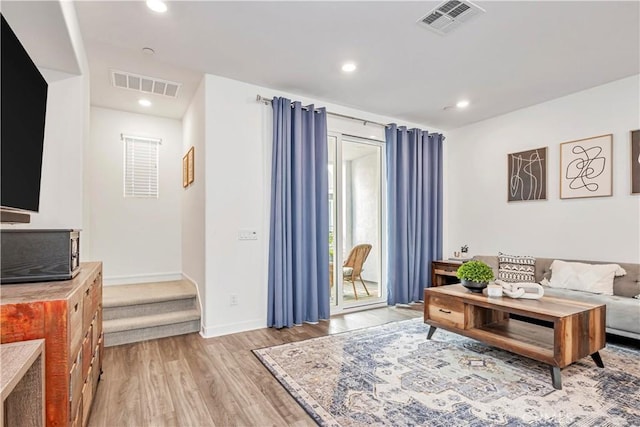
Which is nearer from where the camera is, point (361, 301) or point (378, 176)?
point (361, 301)

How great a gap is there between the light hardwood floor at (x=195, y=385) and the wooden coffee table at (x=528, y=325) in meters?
1.26

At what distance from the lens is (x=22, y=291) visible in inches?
55.5

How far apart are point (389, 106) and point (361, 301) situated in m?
2.69

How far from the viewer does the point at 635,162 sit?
352 cm

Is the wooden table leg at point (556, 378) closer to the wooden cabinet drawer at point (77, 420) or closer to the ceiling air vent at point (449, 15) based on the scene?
the ceiling air vent at point (449, 15)

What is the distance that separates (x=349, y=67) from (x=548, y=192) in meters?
3.01

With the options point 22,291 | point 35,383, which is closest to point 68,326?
point 35,383

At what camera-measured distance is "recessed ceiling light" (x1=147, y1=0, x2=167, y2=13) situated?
2.35 meters

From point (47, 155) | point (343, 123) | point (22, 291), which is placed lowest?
point (22, 291)

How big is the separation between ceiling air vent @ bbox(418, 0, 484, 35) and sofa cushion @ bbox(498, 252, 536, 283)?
2.95m

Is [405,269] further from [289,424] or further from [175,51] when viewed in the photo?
[175,51]

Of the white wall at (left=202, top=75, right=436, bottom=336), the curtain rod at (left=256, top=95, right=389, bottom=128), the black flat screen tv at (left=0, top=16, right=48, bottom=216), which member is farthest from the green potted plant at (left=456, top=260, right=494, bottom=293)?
the black flat screen tv at (left=0, top=16, right=48, bottom=216)

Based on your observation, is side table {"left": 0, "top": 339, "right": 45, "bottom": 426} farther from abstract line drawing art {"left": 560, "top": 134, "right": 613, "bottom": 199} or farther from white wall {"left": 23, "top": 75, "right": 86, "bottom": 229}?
abstract line drawing art {"left": 560, "top": 134, "right": 613, "bottom": 199}

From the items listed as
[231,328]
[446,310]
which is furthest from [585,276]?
[231,328]
